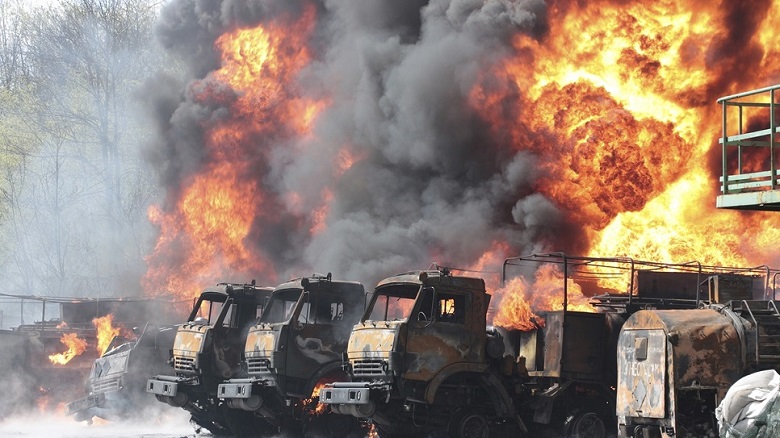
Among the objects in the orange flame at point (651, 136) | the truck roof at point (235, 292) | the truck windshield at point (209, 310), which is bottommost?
the truck windshield at point (209, 310)

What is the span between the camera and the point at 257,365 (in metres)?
21.0

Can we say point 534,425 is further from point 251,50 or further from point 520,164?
point 251,50

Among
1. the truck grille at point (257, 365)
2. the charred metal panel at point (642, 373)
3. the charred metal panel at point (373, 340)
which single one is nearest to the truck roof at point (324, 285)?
the truck grille at point (257, 365)

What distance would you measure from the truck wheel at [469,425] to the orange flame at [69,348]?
47.8ft

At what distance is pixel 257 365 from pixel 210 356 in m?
1.85

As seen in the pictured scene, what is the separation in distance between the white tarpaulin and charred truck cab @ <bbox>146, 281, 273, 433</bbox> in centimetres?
1264

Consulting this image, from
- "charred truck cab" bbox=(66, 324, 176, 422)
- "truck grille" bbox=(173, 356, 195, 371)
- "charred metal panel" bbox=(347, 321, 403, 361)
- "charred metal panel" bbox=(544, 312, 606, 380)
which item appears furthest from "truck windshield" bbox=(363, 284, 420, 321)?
"charred truck cab" bbox=(66, 324, 176, 422)

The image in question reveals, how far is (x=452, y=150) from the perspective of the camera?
1105 inches

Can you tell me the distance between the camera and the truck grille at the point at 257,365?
20.6m

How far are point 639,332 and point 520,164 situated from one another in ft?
36.7

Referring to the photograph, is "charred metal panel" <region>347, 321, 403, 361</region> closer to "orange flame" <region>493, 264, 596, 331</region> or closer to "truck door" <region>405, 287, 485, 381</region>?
"truck door" <region>405, 287, 485, 381</region>

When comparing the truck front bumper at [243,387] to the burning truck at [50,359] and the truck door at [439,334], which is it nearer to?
the truck door at [439,334]

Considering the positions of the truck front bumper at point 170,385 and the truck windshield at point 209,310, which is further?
the truck windshield at point 209,310

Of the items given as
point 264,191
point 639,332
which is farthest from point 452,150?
point 639,332
